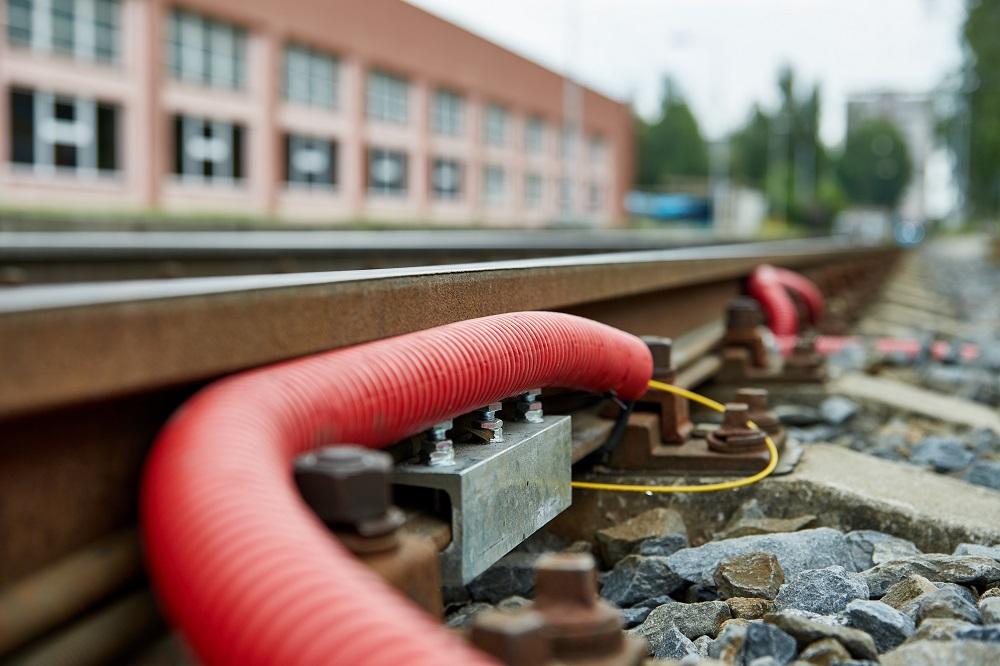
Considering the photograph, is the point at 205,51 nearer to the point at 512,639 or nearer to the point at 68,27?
the point at 68,27

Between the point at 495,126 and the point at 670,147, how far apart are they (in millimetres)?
83918

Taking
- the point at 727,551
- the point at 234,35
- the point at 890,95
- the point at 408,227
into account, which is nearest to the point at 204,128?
the point at 234,35

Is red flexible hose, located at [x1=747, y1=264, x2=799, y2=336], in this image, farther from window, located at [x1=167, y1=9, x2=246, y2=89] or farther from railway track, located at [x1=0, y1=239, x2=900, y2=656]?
window, located at [x1=167, y1=9, x2=246, y2=89]

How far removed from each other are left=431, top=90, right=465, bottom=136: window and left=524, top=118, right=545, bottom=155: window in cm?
780

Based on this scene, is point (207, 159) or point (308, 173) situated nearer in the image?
point (207, 159)

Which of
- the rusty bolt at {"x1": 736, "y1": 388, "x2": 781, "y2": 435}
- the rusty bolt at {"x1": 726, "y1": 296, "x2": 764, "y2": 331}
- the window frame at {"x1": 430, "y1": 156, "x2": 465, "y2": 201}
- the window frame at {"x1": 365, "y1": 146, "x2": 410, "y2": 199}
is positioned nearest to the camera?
the rusty bolt at {"x1": 736, "y1": 388, "x2": 781, "y2": 435}

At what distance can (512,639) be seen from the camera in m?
1.70

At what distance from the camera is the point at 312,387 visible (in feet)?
6.93

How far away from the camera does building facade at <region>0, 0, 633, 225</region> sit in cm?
3139

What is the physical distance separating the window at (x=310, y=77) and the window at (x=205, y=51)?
8.69ft

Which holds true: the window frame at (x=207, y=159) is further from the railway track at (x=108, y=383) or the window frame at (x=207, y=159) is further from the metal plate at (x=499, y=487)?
the railway track at (x=108, y=383)

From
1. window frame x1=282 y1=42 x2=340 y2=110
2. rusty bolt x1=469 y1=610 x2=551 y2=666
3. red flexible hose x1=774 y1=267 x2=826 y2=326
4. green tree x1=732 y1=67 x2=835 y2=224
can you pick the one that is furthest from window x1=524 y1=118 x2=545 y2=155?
rusty bolt x1=469 y1=610 x2=551 y2=666

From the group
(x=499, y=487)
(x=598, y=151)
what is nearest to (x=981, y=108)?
(x=598, y=151)

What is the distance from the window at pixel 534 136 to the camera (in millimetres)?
61719
